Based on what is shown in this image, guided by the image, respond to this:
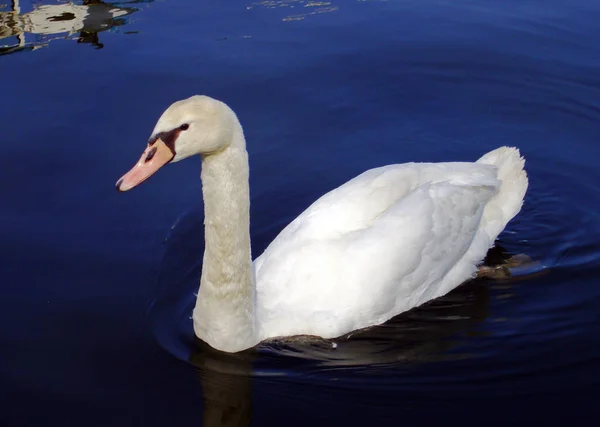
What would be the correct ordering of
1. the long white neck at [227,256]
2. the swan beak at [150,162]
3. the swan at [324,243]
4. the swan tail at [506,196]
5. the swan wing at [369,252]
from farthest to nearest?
the swan tail at [506,196] → the swan wing at [369,252] → the long white neck at [227,256] → the swan at [324,243] → the swan beak at [150,162]

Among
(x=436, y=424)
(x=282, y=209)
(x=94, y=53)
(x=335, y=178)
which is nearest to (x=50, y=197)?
(x=282, y=209)

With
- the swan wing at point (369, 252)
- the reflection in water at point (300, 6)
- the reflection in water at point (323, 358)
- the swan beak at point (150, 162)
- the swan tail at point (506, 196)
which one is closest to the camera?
the swan beak at point (150, 162)

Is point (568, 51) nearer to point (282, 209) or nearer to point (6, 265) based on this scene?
point (282, 209)

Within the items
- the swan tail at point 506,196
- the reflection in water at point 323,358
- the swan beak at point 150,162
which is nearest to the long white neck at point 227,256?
the reflection in water at point 323,358

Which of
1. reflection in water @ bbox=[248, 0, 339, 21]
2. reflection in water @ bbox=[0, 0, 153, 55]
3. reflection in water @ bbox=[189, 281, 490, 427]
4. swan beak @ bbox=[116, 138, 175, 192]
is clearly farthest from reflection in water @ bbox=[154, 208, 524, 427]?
reflection in water @ bbox=[248, 0, 339, 21]

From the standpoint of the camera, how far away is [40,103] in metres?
10.9

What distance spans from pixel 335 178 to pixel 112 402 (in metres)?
4.12

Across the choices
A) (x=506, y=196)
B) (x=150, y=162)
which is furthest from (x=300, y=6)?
(x=150, y=162)

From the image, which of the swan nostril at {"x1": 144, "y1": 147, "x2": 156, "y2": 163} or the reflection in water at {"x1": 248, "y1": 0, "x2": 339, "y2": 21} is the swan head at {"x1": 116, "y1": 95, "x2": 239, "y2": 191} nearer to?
the swan nostril at {"x1": 144, "y1": 147, "x2": 156, "y2": 163}

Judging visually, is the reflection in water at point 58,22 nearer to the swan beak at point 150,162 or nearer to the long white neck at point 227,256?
the long white neck at point 227,256

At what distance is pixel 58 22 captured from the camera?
13.6 metres

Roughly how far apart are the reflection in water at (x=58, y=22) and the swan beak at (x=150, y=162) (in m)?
7.50

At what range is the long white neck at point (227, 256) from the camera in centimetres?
605

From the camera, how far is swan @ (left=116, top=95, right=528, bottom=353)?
5867 mm
